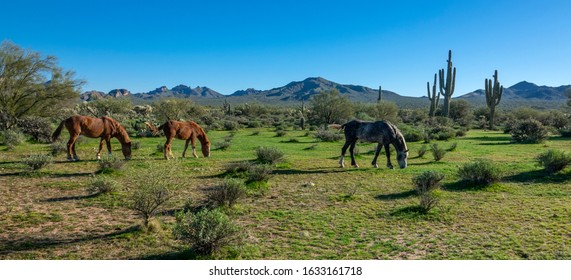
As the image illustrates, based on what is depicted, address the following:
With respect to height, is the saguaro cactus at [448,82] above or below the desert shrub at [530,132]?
above

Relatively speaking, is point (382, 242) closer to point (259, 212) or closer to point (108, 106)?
point (259, 212)

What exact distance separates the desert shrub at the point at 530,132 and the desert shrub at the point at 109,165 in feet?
80.3

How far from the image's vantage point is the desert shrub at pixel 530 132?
2304cm

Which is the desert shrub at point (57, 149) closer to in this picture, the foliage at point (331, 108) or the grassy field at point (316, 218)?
the grassy field at point (316, 218)

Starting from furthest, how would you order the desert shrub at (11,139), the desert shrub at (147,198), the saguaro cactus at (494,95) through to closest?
the saguaro cactus at (494,95)
the desert shrub at (11,139)
the desert shrub at (147,198)

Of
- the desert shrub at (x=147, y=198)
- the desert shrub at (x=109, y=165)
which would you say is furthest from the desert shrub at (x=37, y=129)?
the desert shrub at (x=147, y=198)

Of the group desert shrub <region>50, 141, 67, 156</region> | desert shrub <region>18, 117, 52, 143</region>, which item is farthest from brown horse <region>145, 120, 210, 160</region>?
desert shrub <region>18, 117, 52, 143</region>

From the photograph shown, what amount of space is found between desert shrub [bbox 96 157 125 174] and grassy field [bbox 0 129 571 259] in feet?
1.76

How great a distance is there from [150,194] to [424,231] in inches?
211

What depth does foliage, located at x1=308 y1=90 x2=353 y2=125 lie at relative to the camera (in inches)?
1609

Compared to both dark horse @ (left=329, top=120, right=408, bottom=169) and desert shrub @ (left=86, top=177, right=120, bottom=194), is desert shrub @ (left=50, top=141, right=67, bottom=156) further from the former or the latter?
dark horse @ (left=329, top=120, right=408, bottom=169)

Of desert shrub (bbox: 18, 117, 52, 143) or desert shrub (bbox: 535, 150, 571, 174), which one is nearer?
desert shrub (bbox: 535, 150, 571, 174)

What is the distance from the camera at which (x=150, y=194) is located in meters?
6.84
